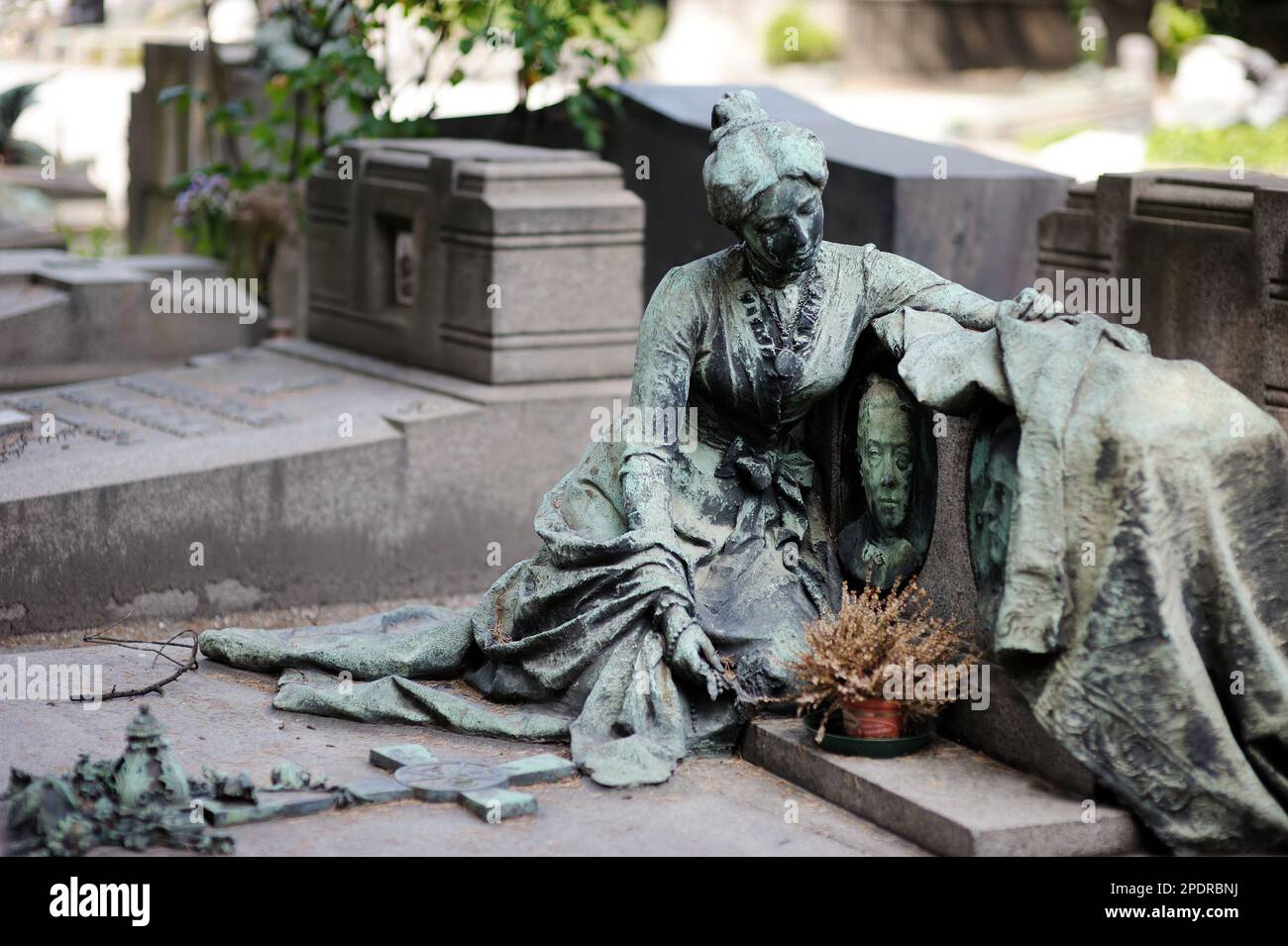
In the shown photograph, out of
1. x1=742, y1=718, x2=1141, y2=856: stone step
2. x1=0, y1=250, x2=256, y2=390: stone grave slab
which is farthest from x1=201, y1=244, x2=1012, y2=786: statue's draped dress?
x1=0, y1=250, x2=256, y2=390: stone grave slab

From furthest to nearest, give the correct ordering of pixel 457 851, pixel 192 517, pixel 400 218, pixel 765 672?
1. pixel 400 218
2. pixel 192 517
3. pixel 765 672
4. pixel 457 851

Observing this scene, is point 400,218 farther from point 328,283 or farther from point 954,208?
point 954,208

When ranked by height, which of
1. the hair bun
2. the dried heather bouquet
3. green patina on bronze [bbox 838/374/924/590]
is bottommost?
the dried heather bouquet

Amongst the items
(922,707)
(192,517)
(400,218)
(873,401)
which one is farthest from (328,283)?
(922,707)

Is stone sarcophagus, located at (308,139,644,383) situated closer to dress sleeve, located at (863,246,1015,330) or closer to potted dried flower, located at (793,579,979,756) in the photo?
dress sleeve, located at (863,246,1015,330)

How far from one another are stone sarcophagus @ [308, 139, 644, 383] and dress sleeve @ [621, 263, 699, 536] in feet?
9.03

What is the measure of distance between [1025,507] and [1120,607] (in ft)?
1.13

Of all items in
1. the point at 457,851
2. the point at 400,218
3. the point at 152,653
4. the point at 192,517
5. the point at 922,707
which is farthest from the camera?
the point at 400,218

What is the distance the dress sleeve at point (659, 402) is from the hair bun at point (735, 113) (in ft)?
1.65

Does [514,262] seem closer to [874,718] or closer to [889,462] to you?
[889,462]

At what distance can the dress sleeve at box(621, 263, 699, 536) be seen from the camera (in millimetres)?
5758

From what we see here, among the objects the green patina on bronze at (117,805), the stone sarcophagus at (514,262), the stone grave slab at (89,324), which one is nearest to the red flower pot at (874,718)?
the green patina on bronze at (117,805)

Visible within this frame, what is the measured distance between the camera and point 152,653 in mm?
6777

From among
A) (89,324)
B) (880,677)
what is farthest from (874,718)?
(89,324)
